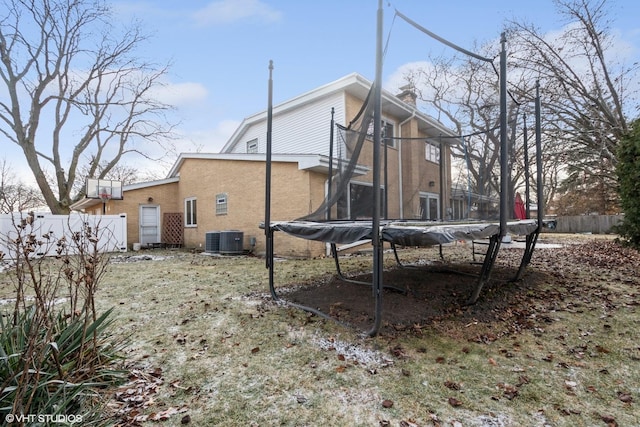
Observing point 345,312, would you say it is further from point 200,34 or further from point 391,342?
point 200,34

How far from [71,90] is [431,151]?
62.7 ft

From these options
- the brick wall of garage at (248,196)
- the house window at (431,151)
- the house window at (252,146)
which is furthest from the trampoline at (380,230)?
the house window at (252,146)

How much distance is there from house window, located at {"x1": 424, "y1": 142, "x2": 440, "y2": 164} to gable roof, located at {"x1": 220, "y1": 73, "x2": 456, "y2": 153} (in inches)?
76.7

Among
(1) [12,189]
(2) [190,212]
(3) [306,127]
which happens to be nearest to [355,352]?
(3) [306,127]

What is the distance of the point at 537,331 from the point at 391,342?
1.67 meters

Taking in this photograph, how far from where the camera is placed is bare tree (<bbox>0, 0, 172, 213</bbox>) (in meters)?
16.0

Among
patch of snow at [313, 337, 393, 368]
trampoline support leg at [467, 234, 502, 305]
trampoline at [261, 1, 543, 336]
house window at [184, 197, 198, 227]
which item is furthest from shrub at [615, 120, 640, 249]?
house window at [184, 197, 198, 227]

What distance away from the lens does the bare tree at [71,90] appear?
52.6 ft

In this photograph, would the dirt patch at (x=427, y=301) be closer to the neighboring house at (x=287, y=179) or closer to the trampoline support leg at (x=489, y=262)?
the trampoline support leg at (x=489, y=262)

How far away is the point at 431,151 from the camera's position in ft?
32.8

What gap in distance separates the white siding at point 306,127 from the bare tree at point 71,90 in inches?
406

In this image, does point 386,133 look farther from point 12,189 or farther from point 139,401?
point 12,189

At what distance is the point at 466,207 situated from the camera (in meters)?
8.70

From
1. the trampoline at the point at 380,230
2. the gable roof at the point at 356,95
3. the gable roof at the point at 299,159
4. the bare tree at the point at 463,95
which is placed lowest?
the trampoline at the point at 380,230
